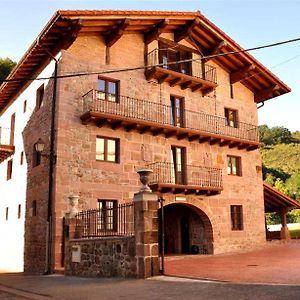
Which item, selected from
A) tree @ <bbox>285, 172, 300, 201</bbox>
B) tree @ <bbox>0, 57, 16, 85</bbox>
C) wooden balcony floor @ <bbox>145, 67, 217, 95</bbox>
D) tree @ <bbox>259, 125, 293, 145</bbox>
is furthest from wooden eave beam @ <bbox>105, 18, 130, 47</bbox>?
tree @ <bbox>259, 125, 293, 145</bbox>

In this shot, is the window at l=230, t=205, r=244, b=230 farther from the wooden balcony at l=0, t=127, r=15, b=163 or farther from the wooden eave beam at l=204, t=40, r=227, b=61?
the wooden balcony at l=0, t=127, r=15, b=163

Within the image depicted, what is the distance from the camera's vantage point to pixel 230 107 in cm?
2106

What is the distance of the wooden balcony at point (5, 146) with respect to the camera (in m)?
19.7

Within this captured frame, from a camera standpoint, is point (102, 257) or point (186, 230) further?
point (186, 230)

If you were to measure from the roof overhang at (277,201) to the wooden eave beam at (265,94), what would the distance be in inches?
210

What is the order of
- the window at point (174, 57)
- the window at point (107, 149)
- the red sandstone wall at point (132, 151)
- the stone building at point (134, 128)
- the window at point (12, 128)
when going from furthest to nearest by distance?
the window at point (12, 128) < the window at point (174, 57) < the window at point (107, 149) < the stone building at point (134, 128) < the red sandstone wall at point (132, 151)

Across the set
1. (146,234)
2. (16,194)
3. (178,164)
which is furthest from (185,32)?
(146,234)

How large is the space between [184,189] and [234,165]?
15.3 feet

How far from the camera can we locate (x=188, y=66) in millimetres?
19812

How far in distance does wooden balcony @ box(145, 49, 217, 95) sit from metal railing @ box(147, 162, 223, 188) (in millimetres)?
4025

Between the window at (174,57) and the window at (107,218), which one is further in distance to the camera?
the window at (174,57)

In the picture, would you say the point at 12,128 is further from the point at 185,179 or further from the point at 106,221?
the point at 185,179

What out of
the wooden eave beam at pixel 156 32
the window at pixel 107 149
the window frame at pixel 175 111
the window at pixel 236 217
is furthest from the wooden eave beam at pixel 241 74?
the window at pixel 107 149

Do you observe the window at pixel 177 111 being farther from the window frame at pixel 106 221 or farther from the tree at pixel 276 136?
the tree at pixel 276 136
